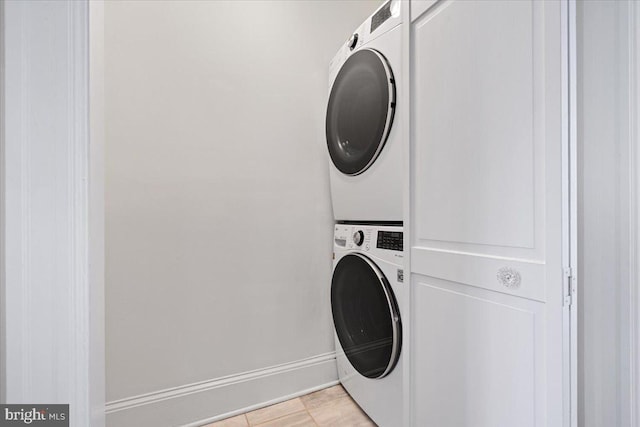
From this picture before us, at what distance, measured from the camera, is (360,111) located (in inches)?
55.7

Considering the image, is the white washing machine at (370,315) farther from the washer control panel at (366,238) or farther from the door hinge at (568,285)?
the door hinge at (568,285)

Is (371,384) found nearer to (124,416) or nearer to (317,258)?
(317,258)

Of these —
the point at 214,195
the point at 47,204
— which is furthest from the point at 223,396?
the point at 47,204

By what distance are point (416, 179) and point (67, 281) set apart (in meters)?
0.97

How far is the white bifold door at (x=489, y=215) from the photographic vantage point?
67 centimetres

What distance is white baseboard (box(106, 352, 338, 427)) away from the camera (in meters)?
1.35

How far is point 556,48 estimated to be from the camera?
665 mm

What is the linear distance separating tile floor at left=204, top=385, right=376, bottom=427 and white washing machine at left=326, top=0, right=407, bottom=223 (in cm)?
93

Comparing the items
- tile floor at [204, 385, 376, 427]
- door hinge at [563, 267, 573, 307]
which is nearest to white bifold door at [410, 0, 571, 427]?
door hinge at [563, 267, 573, 307]

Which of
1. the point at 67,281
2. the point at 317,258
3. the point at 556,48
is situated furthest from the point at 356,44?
the point at 67,281

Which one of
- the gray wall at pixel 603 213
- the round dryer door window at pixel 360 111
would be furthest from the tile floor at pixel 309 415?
the round dryer door window at pixel 360 111

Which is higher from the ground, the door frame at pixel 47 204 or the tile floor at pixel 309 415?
the door frame at pixel 47 204

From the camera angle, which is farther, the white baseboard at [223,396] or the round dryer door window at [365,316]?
the white baseboard at [223,396]

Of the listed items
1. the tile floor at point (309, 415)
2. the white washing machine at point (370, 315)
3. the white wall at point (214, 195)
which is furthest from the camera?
the tile floor at point (309, 415)
